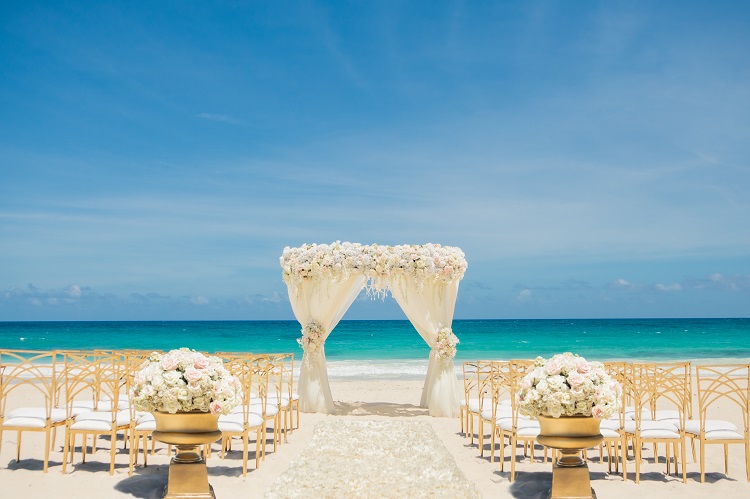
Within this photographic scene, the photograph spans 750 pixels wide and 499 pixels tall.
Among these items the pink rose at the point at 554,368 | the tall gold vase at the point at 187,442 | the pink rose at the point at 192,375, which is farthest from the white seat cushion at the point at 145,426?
the pink rose at the point at 554,368

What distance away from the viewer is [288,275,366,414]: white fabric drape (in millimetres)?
10891

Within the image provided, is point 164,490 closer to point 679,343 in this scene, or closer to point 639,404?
point 639,404

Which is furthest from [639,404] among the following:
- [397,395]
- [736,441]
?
[397,395]

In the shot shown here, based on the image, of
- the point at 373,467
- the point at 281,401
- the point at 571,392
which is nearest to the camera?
the point at 571,392

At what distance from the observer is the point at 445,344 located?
34.7ft

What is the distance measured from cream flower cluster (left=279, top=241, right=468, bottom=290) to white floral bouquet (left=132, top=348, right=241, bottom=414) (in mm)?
5787

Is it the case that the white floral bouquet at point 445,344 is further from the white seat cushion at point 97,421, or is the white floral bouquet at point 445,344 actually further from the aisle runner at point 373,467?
the white seat cushion at point 97,421

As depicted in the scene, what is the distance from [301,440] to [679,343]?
Result: 36.2 m

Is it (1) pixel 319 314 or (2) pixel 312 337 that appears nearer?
(2) pixel 312 337

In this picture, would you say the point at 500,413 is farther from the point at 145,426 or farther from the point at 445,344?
the point at 145,426

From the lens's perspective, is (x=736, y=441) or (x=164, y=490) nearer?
(x=164, y=490)

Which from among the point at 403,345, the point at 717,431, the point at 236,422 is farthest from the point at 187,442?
the point at 403,345

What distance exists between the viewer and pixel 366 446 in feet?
26.7

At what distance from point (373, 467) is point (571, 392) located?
9.66 ft
